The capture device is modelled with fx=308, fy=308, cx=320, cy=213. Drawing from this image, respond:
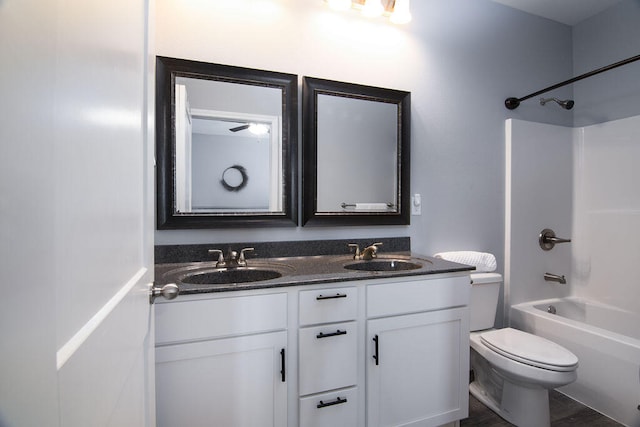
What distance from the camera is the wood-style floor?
1658 mm

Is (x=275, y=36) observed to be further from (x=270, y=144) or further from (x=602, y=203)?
(x=602, y=203)

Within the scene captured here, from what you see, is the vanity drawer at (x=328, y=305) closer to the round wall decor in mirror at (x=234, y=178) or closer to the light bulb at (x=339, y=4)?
the round wall decor in mirror at (x=234, y=178)

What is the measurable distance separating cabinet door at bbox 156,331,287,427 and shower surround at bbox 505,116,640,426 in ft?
5.97

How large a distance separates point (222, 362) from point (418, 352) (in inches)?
34.1

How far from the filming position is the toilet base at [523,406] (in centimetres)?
157

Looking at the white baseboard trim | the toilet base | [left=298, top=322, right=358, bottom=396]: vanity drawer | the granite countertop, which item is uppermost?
the white baseboard trim

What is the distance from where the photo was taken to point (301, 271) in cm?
137

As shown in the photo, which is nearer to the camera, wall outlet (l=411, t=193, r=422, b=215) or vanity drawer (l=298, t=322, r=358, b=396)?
vanity drawer (l=298, t=322, r=358, b=396)

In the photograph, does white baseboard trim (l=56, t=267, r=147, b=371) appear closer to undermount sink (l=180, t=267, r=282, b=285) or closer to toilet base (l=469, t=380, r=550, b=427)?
undermount sink (l=180, t=267, r=282, b=285)

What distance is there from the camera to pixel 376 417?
134 cm

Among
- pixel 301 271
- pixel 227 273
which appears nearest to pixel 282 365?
pixel 301 271

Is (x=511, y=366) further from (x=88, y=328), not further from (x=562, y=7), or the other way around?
(x=562, y=7)

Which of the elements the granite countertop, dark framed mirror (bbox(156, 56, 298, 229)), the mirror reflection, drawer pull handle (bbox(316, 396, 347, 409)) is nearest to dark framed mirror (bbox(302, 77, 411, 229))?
the mirror reflection

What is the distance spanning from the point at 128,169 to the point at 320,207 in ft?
4.04
